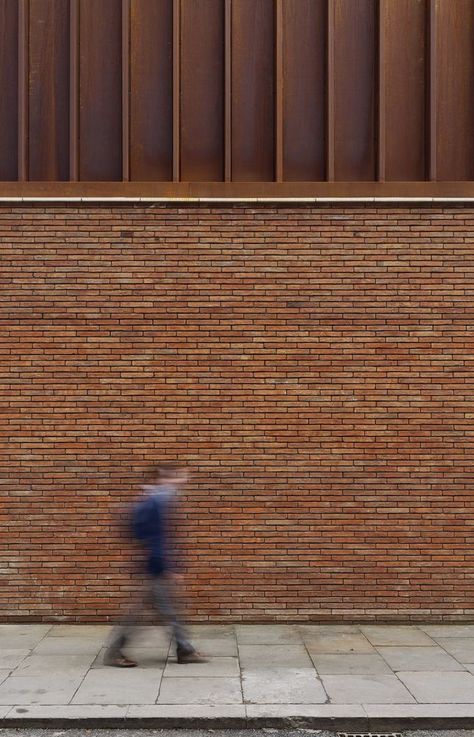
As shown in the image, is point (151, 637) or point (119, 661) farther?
point (151, 637)

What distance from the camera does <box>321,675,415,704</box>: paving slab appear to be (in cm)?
626

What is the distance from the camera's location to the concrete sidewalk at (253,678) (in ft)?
19.6

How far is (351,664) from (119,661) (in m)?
2.19

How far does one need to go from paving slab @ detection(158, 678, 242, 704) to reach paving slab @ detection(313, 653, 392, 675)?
93 centimetres

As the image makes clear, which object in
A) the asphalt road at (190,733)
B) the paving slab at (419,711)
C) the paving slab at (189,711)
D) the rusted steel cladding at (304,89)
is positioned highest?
the rusted steel cladding at (304,89)

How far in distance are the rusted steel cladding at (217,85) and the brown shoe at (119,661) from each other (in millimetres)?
5363

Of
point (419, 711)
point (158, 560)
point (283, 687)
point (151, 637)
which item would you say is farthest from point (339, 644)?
point (158, 560)

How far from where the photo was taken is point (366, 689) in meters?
6.50

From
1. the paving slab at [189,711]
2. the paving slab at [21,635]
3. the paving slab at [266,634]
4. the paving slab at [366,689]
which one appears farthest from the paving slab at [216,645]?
the paving slab at [21,635]

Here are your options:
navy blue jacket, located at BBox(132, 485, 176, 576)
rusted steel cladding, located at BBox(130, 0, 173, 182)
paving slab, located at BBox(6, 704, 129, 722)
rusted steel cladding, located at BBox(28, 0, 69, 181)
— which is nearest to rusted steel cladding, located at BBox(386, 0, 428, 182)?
rusted steel cladding, located at BBox(130, 0, 173, 182)

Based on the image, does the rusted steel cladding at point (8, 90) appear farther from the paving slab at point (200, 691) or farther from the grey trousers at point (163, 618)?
the paving slab at point (200, 691)

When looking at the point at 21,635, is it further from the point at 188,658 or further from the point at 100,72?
the point at 100,72

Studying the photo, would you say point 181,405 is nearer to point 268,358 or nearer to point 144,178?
point 268,358

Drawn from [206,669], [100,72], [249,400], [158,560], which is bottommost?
[206,669]
